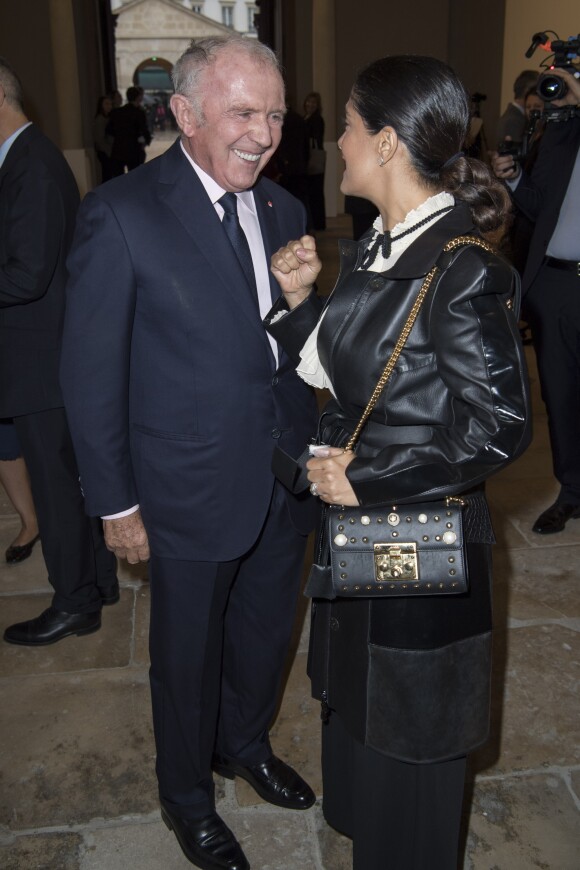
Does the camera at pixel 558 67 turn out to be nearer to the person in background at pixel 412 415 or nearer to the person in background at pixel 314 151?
the person in background at pixel 412 415

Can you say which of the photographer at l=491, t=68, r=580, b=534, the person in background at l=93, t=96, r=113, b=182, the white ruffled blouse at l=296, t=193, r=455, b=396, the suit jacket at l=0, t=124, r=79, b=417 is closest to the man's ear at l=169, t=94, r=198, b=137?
the white ruffled blouse at l=296, t=193, r=455, b=396

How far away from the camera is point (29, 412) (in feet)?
10.2

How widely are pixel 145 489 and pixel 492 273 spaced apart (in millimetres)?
994

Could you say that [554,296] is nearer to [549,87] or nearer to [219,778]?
[549,87]

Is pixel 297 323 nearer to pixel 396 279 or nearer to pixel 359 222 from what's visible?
pixel 396 279

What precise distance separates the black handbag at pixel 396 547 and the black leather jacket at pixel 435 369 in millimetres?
46

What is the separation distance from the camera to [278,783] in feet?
8.33

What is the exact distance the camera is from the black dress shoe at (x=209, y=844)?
2.31 m

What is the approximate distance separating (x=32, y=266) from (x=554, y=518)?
2.68m

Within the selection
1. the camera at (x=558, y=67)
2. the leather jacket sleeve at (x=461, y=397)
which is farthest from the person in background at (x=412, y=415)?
the camera at (x=558, y=67)

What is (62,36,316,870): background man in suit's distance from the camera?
194 cm

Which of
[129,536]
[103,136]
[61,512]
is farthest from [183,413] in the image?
[103,136]

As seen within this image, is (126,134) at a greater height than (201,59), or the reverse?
(201,59)

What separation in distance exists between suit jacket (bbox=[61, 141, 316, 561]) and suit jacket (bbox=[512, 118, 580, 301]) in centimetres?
219
